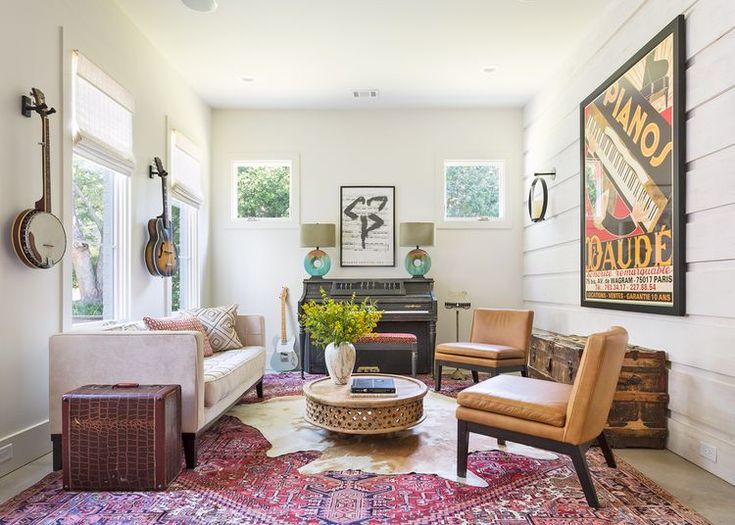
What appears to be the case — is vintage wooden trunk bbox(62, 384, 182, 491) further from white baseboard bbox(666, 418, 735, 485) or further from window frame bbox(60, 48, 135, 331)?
white baseboard bbox(666, 418, 735, 485)

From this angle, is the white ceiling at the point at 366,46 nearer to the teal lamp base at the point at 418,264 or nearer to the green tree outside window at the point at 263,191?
the green tree outside window at the point at 263,191

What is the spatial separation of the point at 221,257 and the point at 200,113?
168 cm

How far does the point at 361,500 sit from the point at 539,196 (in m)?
3.69

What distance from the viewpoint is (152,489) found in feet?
7.57

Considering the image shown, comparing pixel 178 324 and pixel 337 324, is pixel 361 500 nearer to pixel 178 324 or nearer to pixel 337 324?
pixel 337 324

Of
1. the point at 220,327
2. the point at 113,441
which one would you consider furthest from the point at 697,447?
the point at 220,327

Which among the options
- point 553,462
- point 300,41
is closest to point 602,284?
point 553,462

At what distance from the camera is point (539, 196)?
4.92 metres

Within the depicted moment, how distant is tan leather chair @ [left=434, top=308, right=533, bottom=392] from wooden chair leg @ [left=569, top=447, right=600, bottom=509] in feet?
5.99

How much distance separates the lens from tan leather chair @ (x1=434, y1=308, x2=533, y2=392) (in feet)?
13.3

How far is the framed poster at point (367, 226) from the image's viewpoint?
225 inches

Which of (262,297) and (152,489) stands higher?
(262,297)

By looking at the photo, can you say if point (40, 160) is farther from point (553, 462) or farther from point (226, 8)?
point (553, 462)

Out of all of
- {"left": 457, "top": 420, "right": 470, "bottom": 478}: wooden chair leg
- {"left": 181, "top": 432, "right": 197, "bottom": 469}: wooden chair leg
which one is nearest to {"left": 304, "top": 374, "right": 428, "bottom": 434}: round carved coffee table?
{"left": 457, "top": 420, "right": 470, "bottom": 478}: wooden chair leg
